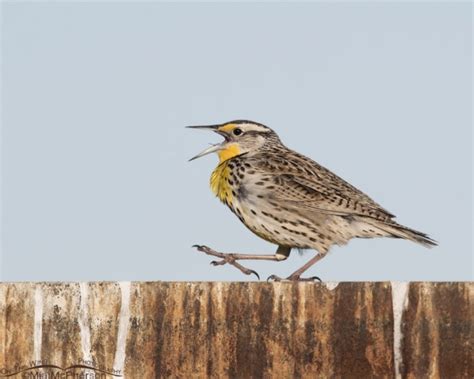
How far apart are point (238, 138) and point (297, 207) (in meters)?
1.17

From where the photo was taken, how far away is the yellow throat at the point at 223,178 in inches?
375

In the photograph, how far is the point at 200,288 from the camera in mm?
5516

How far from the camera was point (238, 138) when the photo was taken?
33.7ft

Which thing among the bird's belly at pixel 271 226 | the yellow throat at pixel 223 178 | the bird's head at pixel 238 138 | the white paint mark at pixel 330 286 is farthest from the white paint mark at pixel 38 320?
the bird's head at pixel 238 138

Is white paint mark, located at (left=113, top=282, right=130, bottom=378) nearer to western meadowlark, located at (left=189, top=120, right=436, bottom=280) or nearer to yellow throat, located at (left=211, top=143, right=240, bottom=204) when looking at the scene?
western meadowlark, located at (left=189, top=120, right=436, bottom=280)

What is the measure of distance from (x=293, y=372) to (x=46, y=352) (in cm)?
126

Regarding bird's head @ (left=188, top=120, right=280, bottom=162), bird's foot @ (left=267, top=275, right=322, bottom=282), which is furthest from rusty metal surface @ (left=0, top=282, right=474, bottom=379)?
bird's head @ (left=188, top=120, right=280, bottom=162)

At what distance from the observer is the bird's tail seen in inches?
361

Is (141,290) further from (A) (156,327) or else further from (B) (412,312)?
(B) (412,312)

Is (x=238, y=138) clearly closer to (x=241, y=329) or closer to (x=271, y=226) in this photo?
(x=271, y=226)

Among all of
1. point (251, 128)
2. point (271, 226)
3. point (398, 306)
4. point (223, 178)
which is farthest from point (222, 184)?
point (398, 306)

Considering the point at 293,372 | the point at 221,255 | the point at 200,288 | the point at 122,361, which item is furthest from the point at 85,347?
the point at 221,255

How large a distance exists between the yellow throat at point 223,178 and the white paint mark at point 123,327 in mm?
3995

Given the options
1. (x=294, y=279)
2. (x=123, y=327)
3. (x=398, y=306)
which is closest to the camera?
(x=398, y=306)
